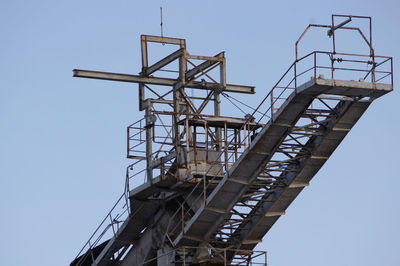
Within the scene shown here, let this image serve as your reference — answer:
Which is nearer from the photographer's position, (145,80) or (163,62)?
(163,62)

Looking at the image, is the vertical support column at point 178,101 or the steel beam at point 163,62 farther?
the steel beam at point 163,62

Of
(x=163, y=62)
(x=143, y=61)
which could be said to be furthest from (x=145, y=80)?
(x=163, y=62)

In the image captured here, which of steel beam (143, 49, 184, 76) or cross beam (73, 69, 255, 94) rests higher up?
steel beam (143, 49, 184, 76)

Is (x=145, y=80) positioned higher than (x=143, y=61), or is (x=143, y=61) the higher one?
(x=143, y=61)

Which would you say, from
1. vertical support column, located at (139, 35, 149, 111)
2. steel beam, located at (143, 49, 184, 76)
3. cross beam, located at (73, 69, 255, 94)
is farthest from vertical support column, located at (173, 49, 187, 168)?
vertical support column, located at (139, 35, 149, 111)

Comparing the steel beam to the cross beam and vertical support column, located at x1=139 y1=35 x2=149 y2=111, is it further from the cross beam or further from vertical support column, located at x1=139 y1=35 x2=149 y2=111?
the cross beam

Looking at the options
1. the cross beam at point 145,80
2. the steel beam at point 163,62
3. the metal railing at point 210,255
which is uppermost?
the steel beam at point 163,62

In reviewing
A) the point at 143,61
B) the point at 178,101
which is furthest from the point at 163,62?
the point at 178,101

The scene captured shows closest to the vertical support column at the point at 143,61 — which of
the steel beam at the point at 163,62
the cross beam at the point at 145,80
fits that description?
the steel beam at the point at 163,62

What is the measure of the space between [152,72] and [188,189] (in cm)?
675

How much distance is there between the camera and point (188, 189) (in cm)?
5184

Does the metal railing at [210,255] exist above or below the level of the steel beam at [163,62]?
below

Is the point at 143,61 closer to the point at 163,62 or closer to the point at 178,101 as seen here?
the point at 163,62

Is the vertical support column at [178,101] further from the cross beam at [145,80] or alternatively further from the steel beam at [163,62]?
the cross beam at [145,80]
